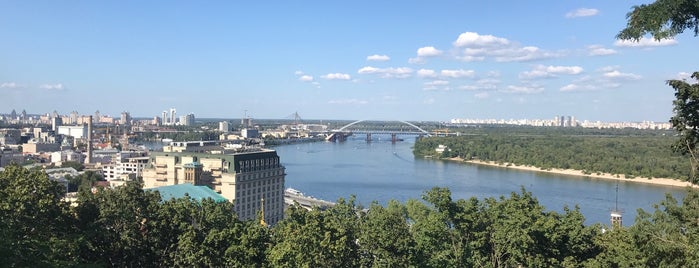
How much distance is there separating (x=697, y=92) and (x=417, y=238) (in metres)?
2.76

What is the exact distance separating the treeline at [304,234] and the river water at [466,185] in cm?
892

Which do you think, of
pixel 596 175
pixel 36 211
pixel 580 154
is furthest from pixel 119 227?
pixel 580 154

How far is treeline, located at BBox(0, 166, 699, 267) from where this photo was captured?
412 centimetres

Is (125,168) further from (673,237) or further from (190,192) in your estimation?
(673,237)

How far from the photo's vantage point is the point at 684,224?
3412 millimetres

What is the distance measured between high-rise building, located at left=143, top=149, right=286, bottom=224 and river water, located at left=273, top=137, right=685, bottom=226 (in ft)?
9.14

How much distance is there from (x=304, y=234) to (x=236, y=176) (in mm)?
8350

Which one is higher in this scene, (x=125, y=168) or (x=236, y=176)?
(x=236, y=176)

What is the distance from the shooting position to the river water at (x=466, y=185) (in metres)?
16.1

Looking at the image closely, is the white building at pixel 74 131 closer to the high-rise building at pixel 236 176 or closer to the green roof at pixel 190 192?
the high-rise building at pixel 236 176

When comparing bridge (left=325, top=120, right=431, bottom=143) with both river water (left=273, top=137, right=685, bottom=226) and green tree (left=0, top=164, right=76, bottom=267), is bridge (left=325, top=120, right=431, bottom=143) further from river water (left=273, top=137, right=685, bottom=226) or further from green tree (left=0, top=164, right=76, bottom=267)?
green tree (left=0, top=164, right=76, bottom=267)

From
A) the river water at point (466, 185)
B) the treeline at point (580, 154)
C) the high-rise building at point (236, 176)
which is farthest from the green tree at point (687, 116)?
the treeline at point (580, 154)

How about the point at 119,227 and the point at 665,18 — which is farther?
the point at 119,227

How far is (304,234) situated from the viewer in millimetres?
4043
